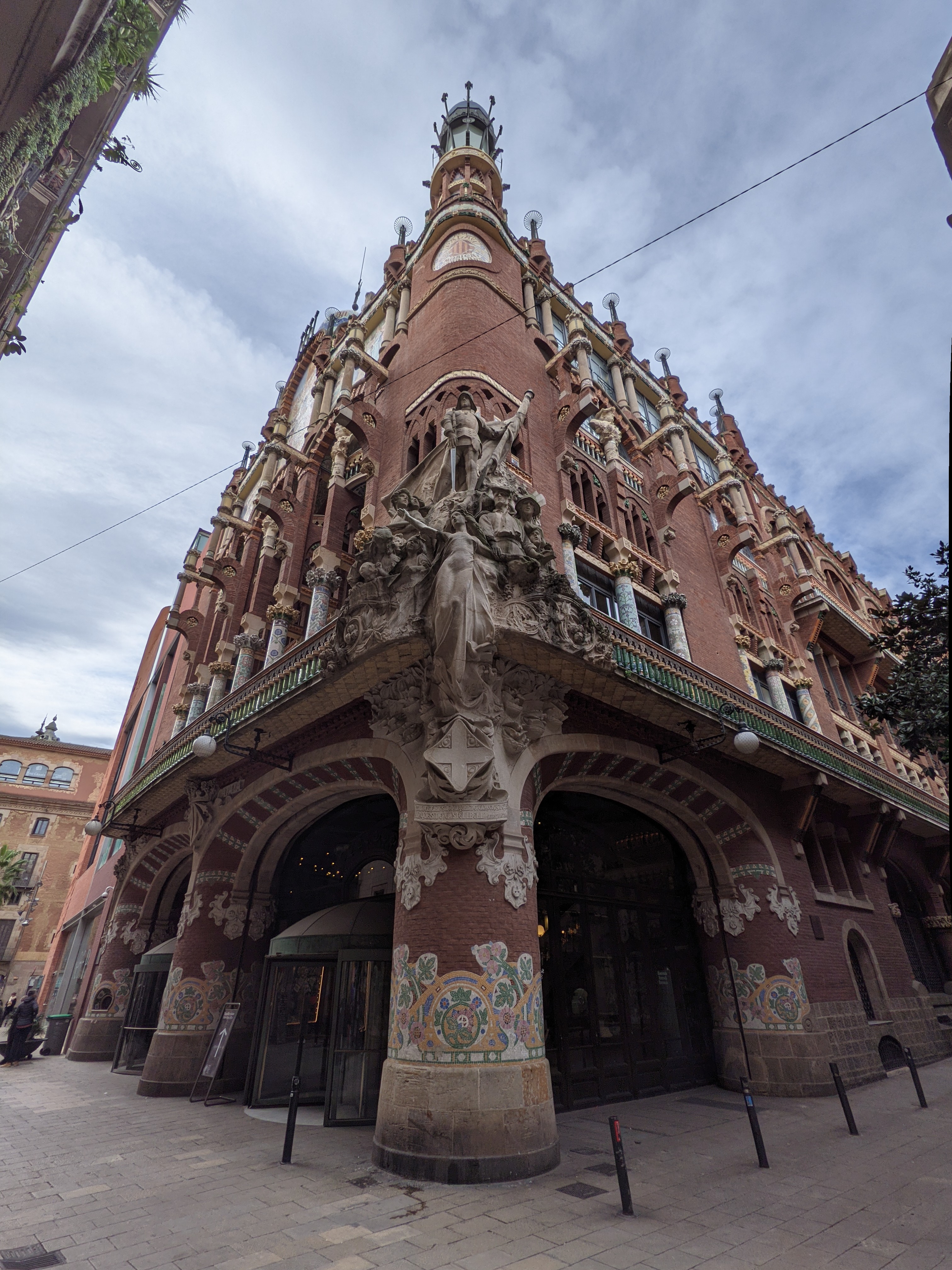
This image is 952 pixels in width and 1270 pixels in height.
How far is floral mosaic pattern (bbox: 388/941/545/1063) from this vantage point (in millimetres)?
7656

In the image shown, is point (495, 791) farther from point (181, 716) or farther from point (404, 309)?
point (404, 309)

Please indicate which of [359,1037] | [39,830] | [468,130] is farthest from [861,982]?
[39,830]

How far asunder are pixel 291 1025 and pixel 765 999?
355 inches

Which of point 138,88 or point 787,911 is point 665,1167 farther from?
point 138,88

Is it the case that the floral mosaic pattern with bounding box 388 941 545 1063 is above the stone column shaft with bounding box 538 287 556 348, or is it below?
below

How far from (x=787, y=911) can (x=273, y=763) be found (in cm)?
1074

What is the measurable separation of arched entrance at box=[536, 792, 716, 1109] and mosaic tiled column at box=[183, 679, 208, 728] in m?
11.9

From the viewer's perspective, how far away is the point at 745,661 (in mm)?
19406

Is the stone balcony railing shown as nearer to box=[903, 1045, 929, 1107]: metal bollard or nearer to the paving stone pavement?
box=[903, 1045, 929, 1107]: metal bollard

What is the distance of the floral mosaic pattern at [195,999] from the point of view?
12.6 metres

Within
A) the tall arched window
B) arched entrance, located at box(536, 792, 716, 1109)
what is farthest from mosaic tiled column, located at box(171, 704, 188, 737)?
the tall arched window

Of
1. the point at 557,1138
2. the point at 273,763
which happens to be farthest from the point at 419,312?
the point at 557,1138

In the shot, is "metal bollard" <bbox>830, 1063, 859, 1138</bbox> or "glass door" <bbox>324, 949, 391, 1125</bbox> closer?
"metal bollard" <bbox>830, 1063, 859, 1138</bbox>

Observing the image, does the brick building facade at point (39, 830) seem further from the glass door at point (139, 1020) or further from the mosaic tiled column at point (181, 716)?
the glass door at point (139, 1020)
